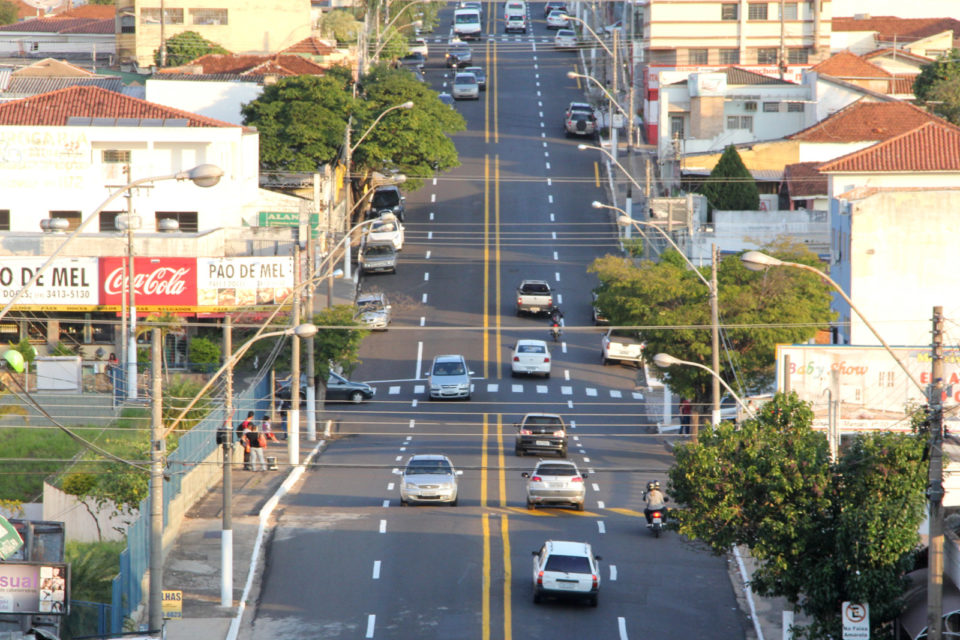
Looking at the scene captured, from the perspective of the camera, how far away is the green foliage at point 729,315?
48.4 meters

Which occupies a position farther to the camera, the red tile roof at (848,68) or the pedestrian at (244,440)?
the red tile roof at (848,68)

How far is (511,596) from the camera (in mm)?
31203

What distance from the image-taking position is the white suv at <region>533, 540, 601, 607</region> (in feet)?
99.3

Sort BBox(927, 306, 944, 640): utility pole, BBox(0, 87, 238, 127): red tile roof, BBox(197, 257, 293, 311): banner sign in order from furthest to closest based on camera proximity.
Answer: BBox(0, 87, 238, 127): red tile roof
BBox(197, 257, 293, 311): banner sign
BBox(927, 306, 944, 640): utility pole

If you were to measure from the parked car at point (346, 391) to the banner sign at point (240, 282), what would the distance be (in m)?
4.30

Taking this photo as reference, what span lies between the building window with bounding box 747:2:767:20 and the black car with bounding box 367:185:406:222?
35201 millimetres

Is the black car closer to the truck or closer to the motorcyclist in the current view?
the truck

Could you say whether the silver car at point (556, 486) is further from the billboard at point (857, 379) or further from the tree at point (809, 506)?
the tree at point (809, 506)

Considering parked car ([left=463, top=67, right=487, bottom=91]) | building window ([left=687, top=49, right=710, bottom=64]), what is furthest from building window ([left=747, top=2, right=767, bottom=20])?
parked car ([left=463, top=67, right=487, bottom=91])

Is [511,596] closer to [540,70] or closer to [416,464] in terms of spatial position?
[416,464]

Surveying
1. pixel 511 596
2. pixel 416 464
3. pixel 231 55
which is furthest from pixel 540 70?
pixel 511 596

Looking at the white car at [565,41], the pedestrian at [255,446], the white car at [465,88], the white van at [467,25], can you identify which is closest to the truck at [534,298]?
the pedestrian at [255,446]

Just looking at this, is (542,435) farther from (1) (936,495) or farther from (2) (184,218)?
(2) (184,218)

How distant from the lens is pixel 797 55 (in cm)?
10106
